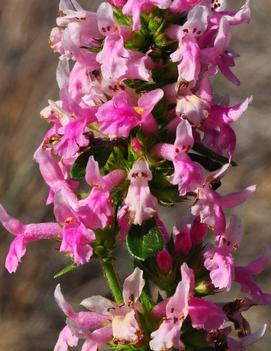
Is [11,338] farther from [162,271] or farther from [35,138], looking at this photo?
[162,271]

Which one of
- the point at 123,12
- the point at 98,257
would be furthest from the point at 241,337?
the point at 123,12

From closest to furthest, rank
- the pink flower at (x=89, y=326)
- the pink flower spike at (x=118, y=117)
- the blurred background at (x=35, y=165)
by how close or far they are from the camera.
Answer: the pink flower spike at (x=118, y=117) → the pink flower at (x=89, y=326) → the blurred background at (x=35, y=165)

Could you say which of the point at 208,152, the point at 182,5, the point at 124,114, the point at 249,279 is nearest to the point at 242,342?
the point at 249,279

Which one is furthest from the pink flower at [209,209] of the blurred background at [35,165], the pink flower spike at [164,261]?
the blurred background at [35,165]

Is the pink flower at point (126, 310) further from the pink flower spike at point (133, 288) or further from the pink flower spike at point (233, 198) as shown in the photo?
the pink flower spike at point (233, 198)

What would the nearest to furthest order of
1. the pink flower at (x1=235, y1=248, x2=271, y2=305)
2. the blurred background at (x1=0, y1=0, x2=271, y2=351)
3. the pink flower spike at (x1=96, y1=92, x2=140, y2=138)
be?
the pink flower spike at (x1=96, y1=92, x2=140, y2=138) < the pink flower at (x1=235, y1=248, x2=271, y2=305) < the blurred background at (x1=0, y1=0, x2=271, y2=351)

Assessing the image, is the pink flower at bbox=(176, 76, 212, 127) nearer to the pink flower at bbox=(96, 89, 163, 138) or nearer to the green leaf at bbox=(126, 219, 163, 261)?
the pink flower at bbox=(96, 89, 163, 138)

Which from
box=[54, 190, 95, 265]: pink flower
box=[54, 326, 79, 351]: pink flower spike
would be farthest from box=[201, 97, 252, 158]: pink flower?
box=[54, 326, 79, 351]: pink flower spike
